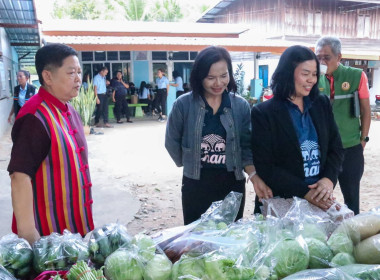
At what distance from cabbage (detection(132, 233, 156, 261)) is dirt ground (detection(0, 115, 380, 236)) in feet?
8.00

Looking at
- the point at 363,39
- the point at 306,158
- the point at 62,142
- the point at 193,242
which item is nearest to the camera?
the point at 193,242

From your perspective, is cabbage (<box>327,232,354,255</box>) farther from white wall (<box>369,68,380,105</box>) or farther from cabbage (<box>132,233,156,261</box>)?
white wall (<box>369,68,380,105</box>)

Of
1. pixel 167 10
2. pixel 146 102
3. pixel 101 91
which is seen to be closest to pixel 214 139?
pixel 101 91

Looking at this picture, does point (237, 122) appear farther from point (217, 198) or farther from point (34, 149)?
point (34, 149)

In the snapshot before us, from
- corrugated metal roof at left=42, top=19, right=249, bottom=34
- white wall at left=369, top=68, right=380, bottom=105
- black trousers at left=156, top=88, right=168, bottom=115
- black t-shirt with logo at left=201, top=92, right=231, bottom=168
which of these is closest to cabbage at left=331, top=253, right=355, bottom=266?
black t-shirt with logo at left=201, top=92, right=231, bottom=168

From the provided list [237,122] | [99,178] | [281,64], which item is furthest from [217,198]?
[99,178]

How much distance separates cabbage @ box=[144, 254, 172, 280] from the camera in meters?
1.24

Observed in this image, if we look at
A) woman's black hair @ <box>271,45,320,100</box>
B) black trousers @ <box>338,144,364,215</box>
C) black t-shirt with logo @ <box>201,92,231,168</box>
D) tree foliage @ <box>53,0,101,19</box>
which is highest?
tree foliage @ <box>53,0,101,19</box>

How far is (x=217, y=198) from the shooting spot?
2568 mm

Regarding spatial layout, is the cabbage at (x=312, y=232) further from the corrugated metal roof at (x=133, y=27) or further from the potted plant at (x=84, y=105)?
the corrugated metal roof at (x=133, y=27)

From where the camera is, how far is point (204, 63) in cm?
231

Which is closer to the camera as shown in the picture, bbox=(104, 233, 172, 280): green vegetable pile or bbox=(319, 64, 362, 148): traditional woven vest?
bbox=(104, 233, 172, 280): green vegetable pile

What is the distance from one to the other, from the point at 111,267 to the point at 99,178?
5103 mm

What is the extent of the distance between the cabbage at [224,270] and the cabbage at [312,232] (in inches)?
16.0
